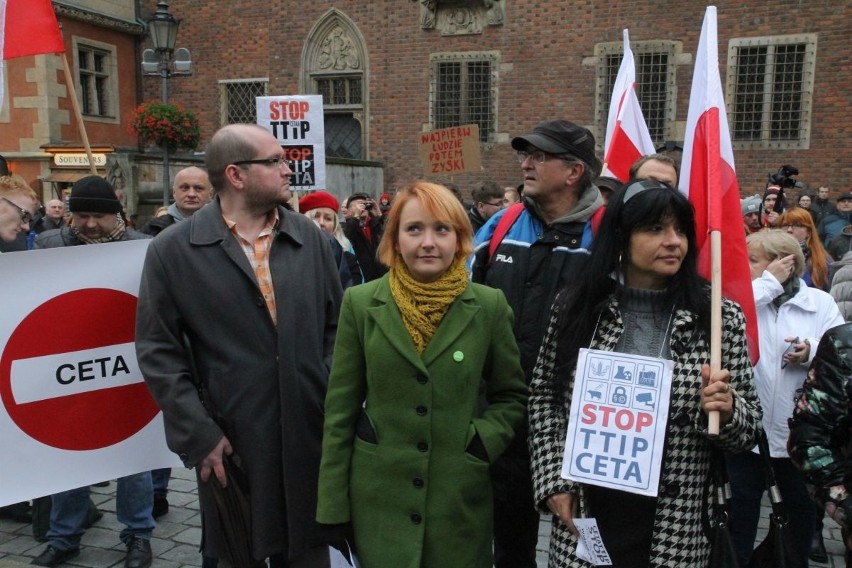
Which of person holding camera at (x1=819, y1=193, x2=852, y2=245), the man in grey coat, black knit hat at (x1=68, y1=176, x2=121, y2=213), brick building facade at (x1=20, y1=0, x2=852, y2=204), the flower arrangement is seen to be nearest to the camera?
the man in grey coat

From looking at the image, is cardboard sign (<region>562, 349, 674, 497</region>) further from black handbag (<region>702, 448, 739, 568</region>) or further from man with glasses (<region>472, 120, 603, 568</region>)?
man with glasses (<region>472, 120, 603, 568</region>)

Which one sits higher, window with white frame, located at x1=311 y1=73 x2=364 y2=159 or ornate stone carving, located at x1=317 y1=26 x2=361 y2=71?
ornate stone carving, located at x1=317 y1=26 x2=361 y2=71

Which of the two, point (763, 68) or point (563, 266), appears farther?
point (763, 68)

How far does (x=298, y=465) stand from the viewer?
2906mm

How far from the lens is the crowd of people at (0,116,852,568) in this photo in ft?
7.46

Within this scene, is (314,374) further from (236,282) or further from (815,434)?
(815,434)

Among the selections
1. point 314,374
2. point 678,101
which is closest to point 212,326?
point 314,374

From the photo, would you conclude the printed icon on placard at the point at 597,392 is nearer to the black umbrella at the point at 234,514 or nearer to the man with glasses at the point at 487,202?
the black umbrella at the point at 234,514

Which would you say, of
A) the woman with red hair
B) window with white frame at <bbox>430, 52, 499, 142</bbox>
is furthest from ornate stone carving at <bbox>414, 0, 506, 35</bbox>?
the woman with red hair

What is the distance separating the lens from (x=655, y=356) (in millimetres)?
2281

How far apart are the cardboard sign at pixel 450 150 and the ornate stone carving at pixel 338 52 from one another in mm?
9377

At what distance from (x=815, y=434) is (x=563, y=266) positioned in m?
1.15

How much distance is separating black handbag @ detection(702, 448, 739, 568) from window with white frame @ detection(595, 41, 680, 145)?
13640 millimetres

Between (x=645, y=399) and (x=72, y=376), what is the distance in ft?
8.46
